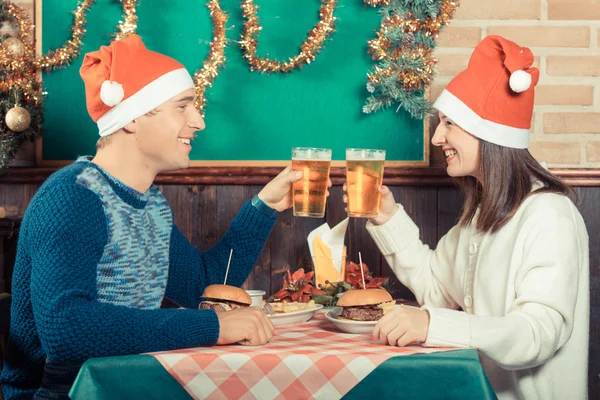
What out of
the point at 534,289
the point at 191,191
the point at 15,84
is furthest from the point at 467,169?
the point at 15,84

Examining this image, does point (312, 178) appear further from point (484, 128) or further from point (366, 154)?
point (484, 128)

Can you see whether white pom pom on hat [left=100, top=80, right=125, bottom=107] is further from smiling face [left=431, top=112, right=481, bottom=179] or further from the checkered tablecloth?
smiling face [left=431, top=112, right=481, bottom=179]

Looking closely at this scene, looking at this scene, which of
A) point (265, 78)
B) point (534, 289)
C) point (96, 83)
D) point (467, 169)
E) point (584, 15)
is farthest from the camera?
point (265, 78)

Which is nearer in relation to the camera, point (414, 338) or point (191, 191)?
point (414, 338)

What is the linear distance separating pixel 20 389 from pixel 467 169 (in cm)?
146

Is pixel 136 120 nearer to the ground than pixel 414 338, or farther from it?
farther from it

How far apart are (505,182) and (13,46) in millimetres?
2092

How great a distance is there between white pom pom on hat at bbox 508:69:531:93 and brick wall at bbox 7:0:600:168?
2.92 feet

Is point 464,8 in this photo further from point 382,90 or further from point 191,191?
point 191,191

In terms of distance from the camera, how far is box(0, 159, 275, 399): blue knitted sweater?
1.69m

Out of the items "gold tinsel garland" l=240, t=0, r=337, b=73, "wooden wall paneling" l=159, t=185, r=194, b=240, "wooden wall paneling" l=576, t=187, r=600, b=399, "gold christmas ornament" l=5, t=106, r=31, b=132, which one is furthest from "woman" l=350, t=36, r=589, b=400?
"gold christmas ornament" l=5, t=106, r=31, b=132

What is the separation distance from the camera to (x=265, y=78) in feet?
10.3

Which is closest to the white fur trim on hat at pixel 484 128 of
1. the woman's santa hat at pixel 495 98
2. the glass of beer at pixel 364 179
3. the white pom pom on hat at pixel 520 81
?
the woman's santa hat at pixel 495 98

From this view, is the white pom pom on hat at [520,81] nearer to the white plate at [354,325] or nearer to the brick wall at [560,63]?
the white plate at [354,325]
